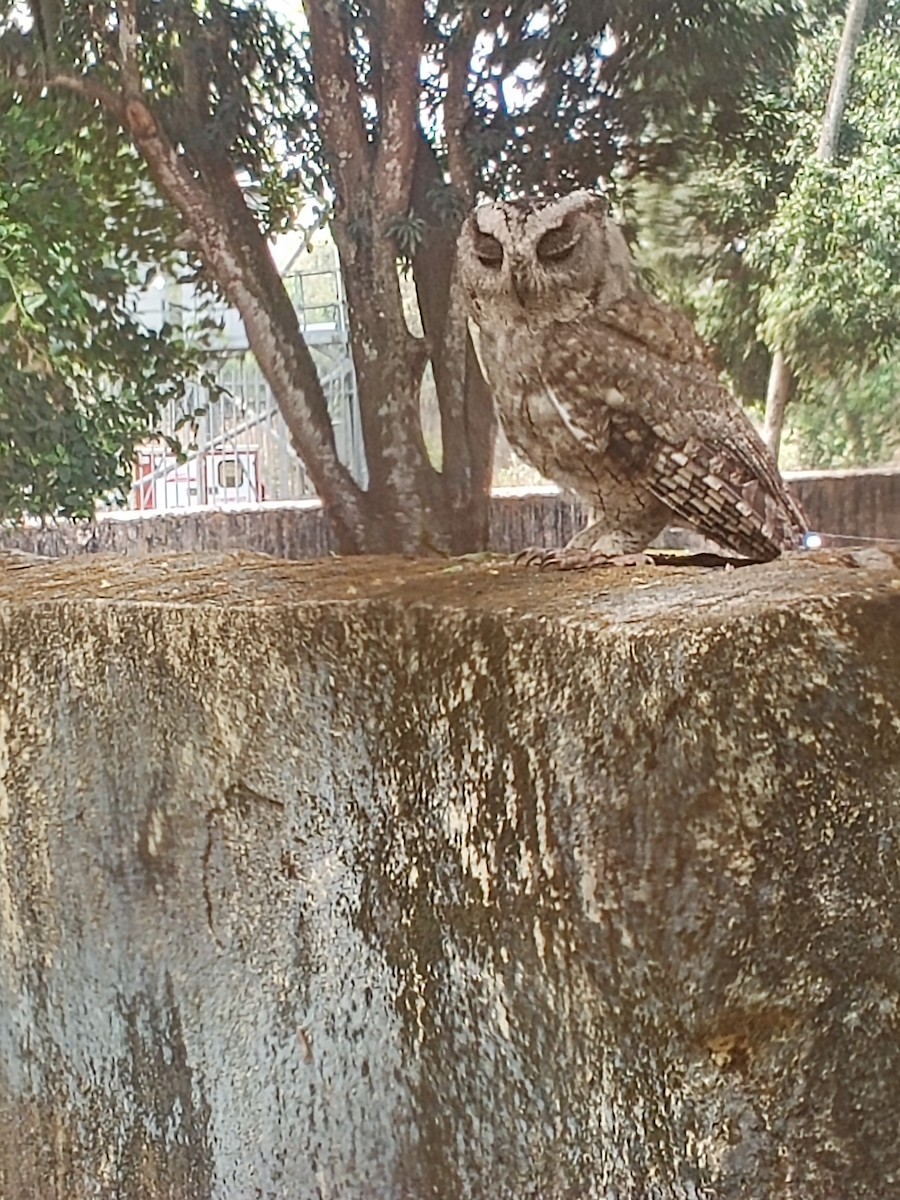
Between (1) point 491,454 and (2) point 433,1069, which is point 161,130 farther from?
(2) point 433,1069

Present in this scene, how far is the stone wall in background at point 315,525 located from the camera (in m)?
1.13

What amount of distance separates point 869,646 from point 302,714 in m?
0.39

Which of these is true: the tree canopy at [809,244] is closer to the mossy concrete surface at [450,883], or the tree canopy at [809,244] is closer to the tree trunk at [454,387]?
the tree trunk at [454,387]

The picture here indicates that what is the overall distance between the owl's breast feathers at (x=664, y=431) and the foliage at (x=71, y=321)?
1.56 feet

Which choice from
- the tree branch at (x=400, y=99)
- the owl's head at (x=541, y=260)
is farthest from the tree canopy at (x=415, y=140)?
the owl's head at (x=541, y=260)

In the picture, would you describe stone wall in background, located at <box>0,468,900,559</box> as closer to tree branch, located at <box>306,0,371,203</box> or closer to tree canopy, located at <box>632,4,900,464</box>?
tree canopy, located at <box>632,4,900,464</box>

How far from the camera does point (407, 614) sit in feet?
2.73

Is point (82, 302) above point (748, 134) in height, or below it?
below

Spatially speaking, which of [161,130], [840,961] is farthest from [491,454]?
[840,961]

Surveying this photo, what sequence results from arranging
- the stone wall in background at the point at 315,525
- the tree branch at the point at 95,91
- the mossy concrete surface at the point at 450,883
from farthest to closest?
the tree branch at the point at 95,91 < the stone wall in background at the point at 315,525 < the mossy concrete surface at the point at 450,883

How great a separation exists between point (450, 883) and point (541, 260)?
516mm

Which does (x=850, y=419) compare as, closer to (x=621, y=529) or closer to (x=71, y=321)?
(x=621, y=529)

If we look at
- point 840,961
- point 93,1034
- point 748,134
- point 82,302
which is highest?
point 748,134

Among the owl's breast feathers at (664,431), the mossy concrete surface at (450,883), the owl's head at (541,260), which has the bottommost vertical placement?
the mossy concrete surface at (450,883)
